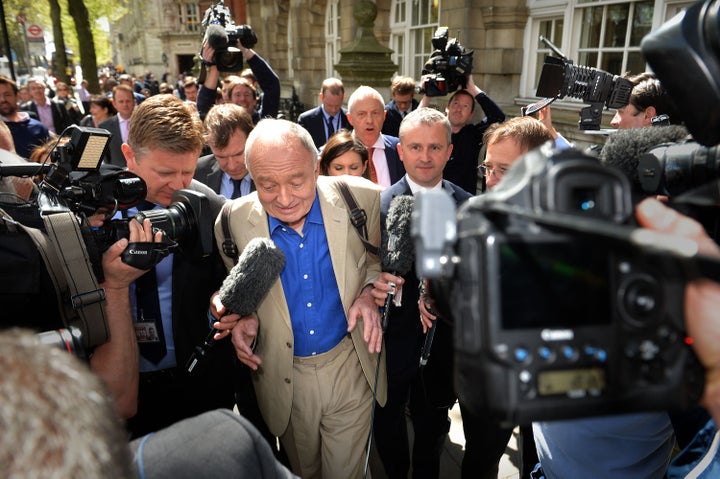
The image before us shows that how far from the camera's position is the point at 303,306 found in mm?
1922

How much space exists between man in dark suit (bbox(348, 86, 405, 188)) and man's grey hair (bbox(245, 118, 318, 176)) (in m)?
1.87

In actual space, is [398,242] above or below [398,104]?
Result: below

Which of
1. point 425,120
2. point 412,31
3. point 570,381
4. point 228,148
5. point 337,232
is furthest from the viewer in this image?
point 412,31

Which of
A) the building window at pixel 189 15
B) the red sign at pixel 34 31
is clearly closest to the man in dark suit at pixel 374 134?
the red sign at pixel 34 31

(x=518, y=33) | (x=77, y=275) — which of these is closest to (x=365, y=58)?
(x=518, y=33)

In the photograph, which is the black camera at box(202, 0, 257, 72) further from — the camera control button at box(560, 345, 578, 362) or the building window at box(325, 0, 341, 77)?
the building window at box(325, 0, 341, 77)

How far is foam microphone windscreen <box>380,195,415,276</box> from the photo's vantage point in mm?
1859

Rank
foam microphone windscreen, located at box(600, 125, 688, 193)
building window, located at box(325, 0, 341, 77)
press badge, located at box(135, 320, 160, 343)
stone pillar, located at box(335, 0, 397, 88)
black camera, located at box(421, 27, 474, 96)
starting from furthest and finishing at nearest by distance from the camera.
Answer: building window, located at box(325, 0, 341, 77), stone pillar, located at box(335, 0, 397, 88), black camera, located at box(421, 27, 474, 96), press badge, located at box(135, 320, 160, 343), foam microphone windscreen, located at box(600, 125, 688, 193)

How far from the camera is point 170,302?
1.98m

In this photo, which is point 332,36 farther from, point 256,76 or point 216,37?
point 216,37

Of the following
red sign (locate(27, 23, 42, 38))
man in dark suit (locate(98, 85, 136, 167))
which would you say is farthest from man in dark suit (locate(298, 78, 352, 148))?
red sign (locate(27, 23, 42, 38))

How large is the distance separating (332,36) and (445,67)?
1021cm

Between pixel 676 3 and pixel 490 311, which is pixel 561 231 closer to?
pixel 490 311

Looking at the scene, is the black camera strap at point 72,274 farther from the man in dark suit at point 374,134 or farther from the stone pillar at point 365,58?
the stone pillar at point 365,58
